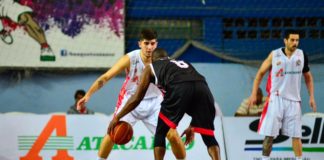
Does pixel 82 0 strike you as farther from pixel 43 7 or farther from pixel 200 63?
pixel 200 63

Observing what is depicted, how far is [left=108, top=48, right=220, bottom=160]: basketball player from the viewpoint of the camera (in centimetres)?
740

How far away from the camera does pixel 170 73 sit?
24.6 feet

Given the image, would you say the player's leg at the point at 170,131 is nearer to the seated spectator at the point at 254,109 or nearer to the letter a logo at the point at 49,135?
the letter a logo at the point at 49,135

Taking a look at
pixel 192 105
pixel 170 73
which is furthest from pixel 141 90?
pixel 192 105

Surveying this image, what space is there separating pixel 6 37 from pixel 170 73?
5915 mm

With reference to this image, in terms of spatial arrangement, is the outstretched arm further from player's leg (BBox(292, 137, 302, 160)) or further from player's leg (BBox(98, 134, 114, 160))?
player's leg (BBox(292, 137, 302, 160))

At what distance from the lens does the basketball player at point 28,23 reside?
1262cm

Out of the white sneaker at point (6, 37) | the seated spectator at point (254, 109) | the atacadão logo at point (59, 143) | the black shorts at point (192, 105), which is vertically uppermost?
the white sneaker at point (6, 37)

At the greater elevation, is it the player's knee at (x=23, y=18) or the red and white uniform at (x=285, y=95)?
the player's knee at (x=23, y=18)

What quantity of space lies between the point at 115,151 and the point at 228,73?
12.4 feet

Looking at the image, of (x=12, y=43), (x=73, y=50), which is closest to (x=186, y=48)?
(x=73, y=50)

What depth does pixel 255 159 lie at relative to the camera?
32.6 ft

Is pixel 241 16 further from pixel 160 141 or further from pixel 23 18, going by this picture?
pixel 160 141

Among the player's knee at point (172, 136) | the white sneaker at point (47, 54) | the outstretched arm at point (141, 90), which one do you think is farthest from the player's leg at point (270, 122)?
the white sneaker at point (47, 54)
